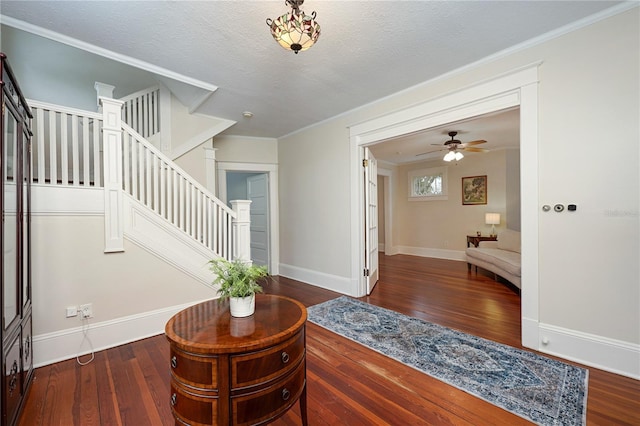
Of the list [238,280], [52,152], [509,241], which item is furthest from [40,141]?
Result: [509,241]

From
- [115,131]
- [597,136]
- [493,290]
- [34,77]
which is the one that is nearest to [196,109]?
[115,131]

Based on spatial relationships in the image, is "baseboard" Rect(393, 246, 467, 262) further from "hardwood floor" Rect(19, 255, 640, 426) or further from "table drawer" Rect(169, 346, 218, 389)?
"table drawer" Rect(169, 346, 218, 389)

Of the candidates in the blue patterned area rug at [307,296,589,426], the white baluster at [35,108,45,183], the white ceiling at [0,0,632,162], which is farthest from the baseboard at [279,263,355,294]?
the white baluster at [35,108,45,183]

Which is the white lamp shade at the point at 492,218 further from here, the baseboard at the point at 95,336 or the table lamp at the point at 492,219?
the baseboard at the point at 95,336

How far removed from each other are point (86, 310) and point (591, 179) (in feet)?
14.5

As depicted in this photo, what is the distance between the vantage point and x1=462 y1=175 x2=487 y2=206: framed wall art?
6.21m

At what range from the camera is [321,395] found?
6.08ft

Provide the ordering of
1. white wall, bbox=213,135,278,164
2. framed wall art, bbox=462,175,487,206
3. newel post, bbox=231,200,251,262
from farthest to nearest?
framed wall art, bbox=462,175,487,206, white wall, bbox=213,135,278,164, newel post, bbox=231,200,251,262

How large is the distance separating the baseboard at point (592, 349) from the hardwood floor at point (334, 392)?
87 mm

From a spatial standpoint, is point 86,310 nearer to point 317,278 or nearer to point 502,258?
point 317,278

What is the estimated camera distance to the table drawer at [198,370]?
3.76ft

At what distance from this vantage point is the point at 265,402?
1.21m

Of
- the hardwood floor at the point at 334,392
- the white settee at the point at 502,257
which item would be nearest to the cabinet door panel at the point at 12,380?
the hardwood floor at the point at 334,392

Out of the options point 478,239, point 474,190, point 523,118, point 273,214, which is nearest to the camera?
point 523,118
